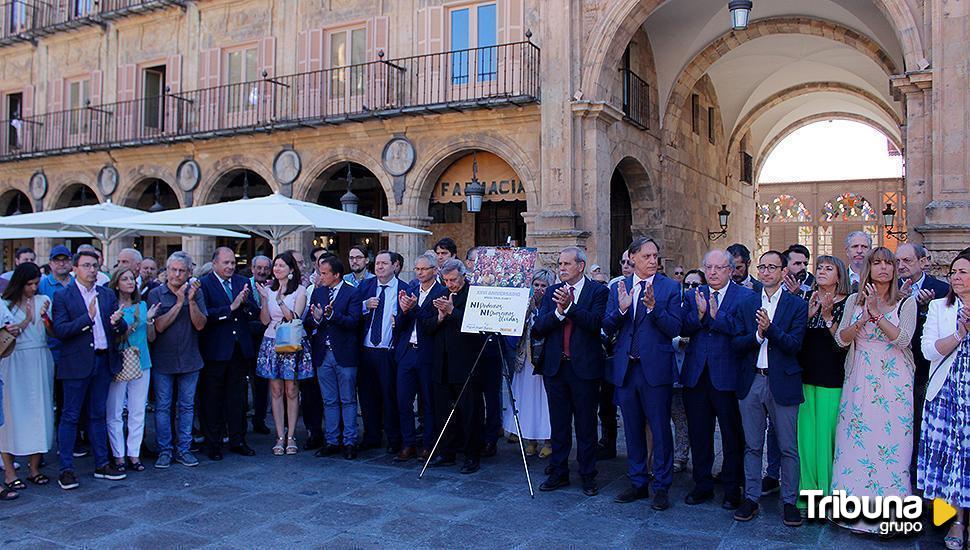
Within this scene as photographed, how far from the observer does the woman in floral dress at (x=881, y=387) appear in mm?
4918

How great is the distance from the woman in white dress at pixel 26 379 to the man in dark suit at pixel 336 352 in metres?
2.26

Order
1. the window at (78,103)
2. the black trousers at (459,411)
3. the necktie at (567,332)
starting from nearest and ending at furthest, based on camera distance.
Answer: the necktie at (567,332)
the black trousers at (459,411)
the window at (78,103)

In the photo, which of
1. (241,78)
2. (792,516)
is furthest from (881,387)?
(241,78)

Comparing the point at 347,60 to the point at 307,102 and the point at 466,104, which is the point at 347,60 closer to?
the point at 307,102

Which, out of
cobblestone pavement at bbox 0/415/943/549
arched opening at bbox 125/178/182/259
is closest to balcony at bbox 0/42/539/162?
arched opening at bbox 125/178/182/259

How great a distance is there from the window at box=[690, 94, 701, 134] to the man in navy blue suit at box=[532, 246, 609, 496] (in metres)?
13.8

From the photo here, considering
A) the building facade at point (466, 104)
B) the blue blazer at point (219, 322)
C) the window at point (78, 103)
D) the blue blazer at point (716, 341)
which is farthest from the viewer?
the window at point (78, 103)

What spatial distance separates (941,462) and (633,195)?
1228cm

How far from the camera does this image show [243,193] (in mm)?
19000

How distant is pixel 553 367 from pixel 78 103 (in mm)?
18884

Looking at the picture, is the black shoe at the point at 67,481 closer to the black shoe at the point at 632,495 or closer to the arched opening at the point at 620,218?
the black shoe at the point at 632,495

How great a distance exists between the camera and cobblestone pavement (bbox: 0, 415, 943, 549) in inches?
193

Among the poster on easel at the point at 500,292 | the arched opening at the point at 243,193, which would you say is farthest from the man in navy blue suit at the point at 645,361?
the arched opening at the point at 243,193

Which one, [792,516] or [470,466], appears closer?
[792,516]
